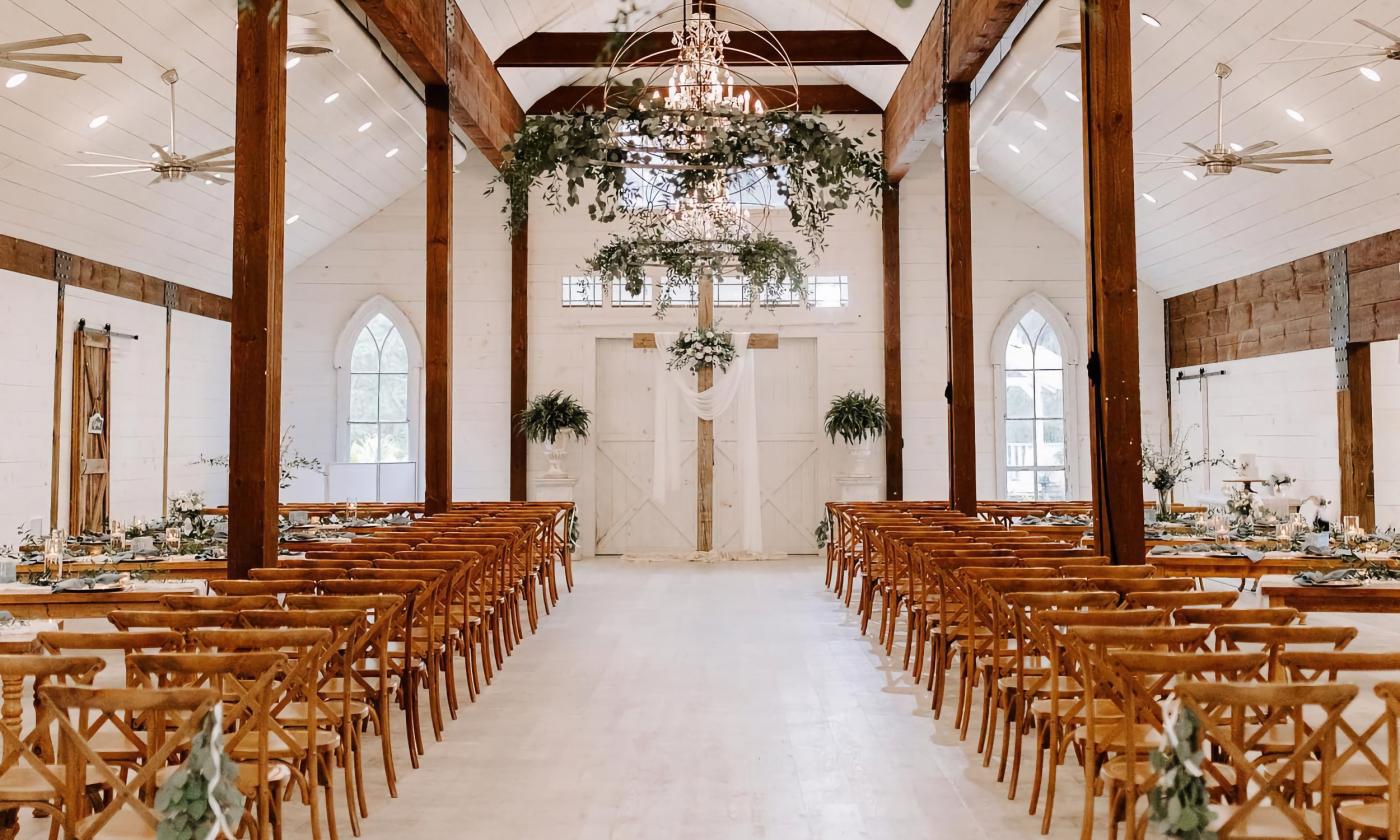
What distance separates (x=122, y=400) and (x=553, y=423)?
453 cm

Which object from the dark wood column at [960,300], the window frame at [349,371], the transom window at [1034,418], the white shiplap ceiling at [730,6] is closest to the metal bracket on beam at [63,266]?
the window frame at [349,371]

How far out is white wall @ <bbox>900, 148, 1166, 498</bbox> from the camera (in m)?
13.2

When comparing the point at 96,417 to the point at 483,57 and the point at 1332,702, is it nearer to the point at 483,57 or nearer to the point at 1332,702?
the point at 483,57

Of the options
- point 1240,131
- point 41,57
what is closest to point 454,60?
point 41,57

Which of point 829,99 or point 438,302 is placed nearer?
point 438,302

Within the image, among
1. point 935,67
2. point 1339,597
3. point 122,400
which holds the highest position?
point 935,67

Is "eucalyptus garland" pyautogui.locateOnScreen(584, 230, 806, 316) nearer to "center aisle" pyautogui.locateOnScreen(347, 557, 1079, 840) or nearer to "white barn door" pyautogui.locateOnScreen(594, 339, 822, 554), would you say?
"center aisle" pyautogui.locateOnScreen(347, 557, 1079, 840)

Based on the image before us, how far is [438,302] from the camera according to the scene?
8.80 metres

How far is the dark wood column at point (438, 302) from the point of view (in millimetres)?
8812

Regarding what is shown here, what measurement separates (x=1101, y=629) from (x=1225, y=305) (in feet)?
32.7

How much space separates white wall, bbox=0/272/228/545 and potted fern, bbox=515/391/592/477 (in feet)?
12.2

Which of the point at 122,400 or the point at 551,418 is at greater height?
the point at 122,400

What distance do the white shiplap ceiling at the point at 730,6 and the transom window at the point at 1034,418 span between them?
148 inches

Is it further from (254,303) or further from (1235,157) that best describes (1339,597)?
(254,303)
